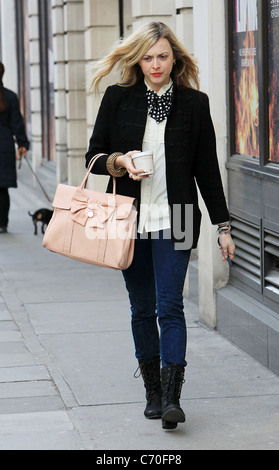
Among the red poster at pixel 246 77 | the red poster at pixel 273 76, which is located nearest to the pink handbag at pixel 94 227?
the red poster at pixel 273 76

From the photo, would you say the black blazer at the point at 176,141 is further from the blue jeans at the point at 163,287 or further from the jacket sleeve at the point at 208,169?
the blue jeans at the point at 163,287

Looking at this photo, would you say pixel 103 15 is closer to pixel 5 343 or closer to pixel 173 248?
pixel 5 343

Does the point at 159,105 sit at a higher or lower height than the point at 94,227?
higher

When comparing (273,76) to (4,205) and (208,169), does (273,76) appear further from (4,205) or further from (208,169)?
(4,205)

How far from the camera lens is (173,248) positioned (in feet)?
17.0

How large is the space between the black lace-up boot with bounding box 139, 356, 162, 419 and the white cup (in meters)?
1.09

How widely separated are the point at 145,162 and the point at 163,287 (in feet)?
2.23

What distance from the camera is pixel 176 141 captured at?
17.0 feet

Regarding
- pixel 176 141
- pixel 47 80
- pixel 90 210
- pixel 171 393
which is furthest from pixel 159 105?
pixel 47 80

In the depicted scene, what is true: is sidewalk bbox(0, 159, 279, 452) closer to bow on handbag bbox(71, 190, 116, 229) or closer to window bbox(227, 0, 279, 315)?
window bbox(227, 0, 279, 315)

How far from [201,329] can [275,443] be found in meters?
2.62

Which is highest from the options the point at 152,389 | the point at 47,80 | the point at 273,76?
the point at 47,80

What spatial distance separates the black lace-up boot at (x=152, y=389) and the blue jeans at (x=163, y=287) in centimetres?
12
